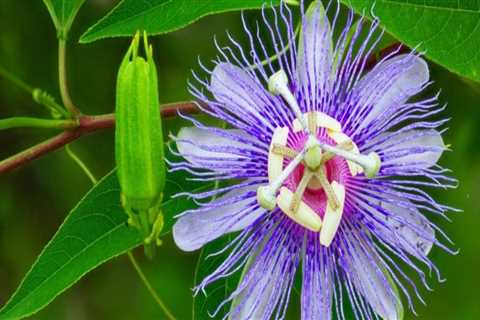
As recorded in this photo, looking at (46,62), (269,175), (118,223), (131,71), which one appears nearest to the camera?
(131,71)

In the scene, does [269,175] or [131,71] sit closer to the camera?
[131,71]

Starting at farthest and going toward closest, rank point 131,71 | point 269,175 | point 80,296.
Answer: point 80,296
point 269,175
point 131,71

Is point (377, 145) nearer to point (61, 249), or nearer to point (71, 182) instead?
point (61, 249)

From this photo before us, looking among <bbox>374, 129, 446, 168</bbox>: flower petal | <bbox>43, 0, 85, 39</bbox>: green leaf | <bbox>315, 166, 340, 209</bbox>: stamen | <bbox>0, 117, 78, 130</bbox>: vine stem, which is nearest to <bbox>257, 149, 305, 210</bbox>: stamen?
<bbox>315, 166, 340, 209</bbox>: stamen

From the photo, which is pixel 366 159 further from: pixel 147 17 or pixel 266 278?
pixel 147 17

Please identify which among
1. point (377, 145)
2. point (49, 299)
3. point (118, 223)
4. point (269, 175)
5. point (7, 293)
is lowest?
point (7, 293)

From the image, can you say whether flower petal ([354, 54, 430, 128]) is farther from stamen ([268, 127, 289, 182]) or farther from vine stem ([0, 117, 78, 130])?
vine stem ([0, 117, 78, 130])

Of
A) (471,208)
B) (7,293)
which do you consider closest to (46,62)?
(7,293)
